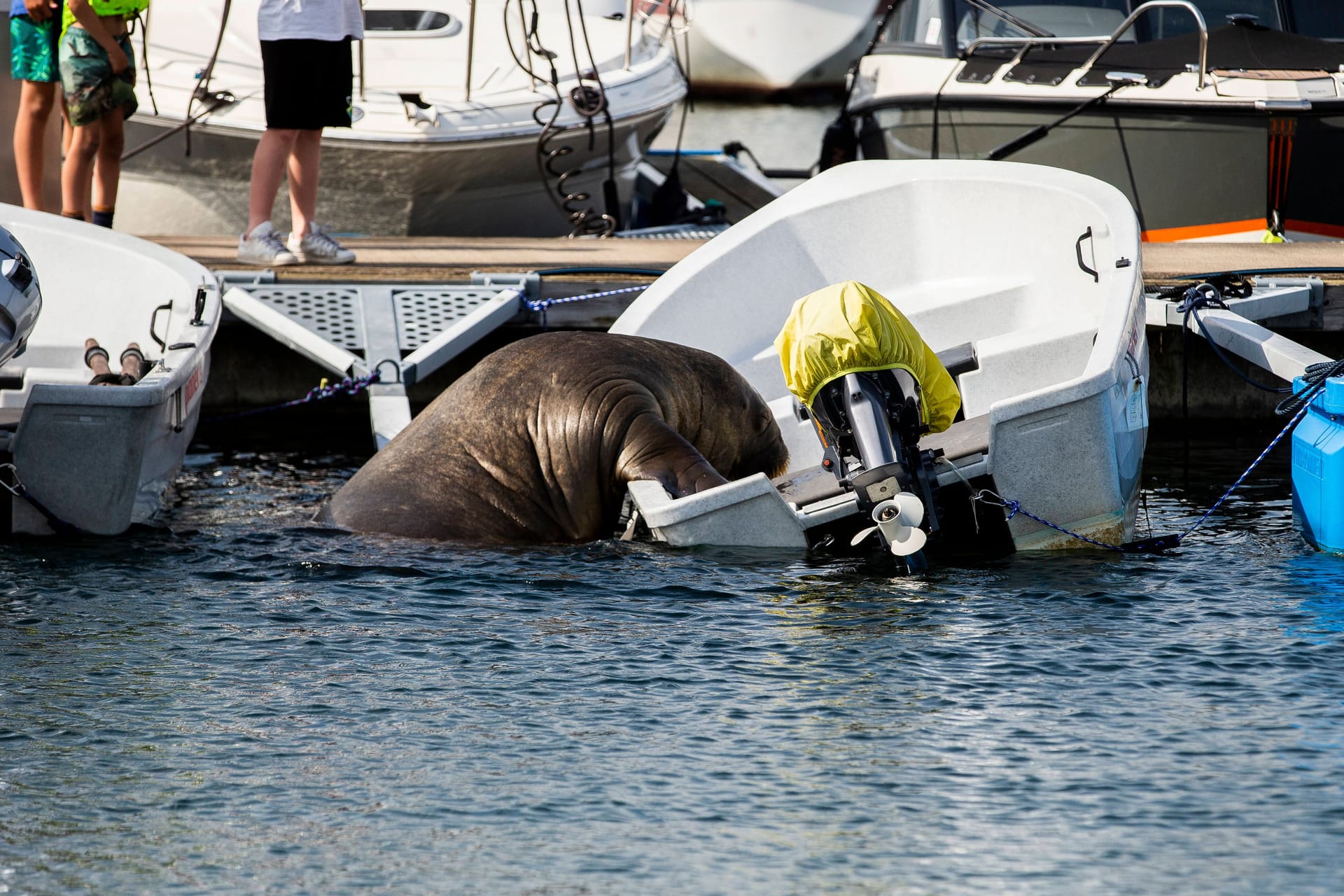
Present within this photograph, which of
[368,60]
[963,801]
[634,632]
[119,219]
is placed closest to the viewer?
[963,801]

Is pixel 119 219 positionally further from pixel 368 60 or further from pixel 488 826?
pixel 488 826

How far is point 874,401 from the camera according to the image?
18.3 ft

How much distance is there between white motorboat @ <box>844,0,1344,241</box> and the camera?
10.5 meters

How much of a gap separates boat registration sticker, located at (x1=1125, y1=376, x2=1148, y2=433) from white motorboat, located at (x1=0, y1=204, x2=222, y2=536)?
3.37 m

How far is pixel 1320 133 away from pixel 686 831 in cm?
817

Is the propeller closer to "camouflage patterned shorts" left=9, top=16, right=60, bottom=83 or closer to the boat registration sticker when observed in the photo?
the boat registration sticker

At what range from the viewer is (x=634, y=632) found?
5.22 m

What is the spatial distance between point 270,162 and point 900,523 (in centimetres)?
429

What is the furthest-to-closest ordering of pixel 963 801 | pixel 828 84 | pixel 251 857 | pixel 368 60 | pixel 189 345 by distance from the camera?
pixel 828 84, pixel 368 60, pixel 189 345, pixel 963 801, pixel 251 857

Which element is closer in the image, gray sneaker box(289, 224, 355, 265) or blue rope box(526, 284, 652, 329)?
blue rope box(526, 284, 652, 329)

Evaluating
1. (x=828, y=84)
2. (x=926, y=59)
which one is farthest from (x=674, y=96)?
(x=828, y=84)

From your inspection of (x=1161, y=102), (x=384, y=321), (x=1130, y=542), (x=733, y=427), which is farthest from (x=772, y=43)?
(x=1130, y=542)

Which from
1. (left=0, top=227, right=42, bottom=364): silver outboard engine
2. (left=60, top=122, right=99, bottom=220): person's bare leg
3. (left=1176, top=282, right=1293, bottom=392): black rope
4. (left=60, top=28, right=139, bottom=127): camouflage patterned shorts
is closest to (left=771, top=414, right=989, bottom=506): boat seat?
(left=1176, top=282, right=1293, bottom=392): black rope

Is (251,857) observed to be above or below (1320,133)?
below
